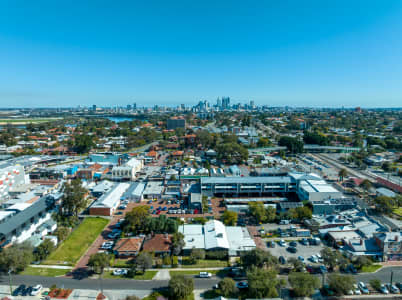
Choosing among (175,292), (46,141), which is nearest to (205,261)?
(175,292)

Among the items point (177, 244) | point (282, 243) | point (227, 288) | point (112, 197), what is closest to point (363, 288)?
point (282, 243)

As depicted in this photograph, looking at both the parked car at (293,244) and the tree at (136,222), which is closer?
the parked car at (293,244)

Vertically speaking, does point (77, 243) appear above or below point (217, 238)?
below

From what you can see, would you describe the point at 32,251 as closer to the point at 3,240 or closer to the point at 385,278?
the point at 3,240


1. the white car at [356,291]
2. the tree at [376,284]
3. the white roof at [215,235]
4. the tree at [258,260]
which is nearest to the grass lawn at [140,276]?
the white roof at [215,235]

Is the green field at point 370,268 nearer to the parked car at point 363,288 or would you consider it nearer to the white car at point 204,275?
the parked car at point 363,288

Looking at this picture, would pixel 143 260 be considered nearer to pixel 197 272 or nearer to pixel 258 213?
pixel 197 272
